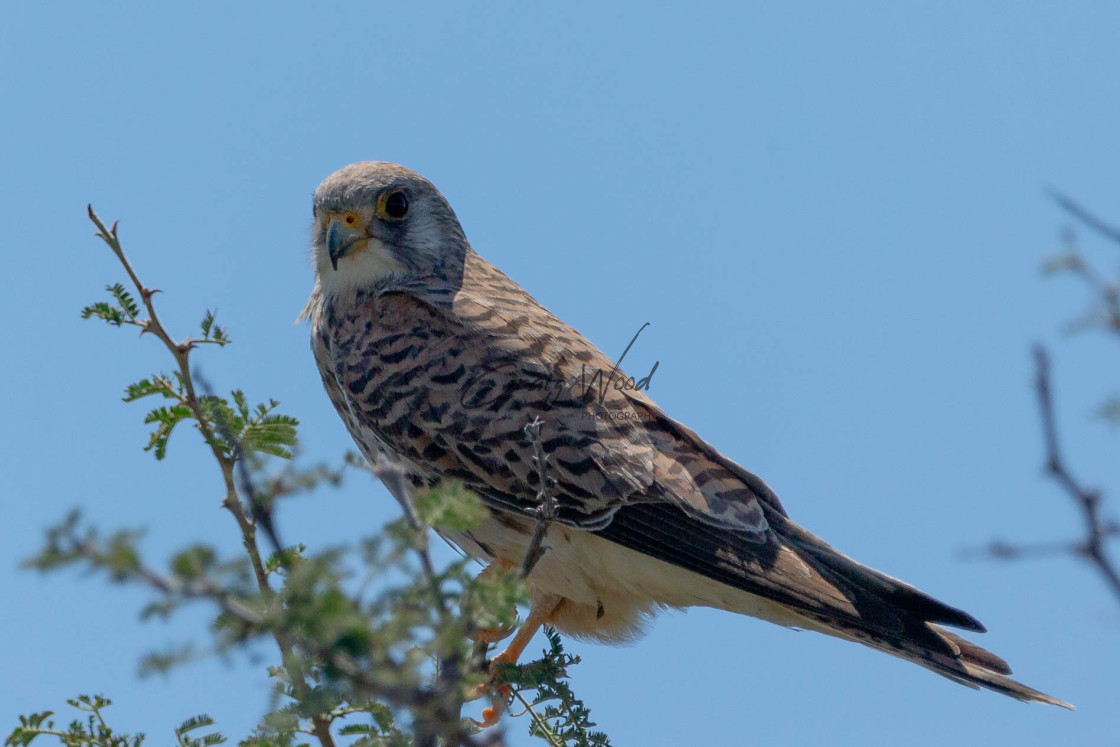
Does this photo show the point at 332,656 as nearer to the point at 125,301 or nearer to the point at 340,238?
the point at 125,301

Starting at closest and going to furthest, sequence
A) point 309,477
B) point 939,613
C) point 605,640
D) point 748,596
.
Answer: point 309,477, point 939,613, point 748,596, point 605,640

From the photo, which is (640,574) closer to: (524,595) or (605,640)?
(605,640)

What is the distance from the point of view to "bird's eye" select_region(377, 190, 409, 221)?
532cm

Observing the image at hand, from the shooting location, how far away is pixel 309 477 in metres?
1.78

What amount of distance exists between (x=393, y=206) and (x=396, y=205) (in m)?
0.02

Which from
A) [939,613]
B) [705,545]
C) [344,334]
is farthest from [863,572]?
[344,334]

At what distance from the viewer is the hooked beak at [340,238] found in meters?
5.09

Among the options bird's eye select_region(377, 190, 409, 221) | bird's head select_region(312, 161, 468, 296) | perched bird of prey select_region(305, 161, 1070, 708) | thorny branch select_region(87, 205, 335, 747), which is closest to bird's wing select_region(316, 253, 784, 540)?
perched bird of prey select_region(305, 161, 1070, 708)

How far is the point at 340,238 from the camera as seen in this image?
5.12 meters

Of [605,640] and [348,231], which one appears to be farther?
[348,231]

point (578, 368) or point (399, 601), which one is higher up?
point (578, 368)

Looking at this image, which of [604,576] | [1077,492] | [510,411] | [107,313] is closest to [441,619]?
[1077,492]

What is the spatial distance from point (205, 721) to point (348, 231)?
2.73 meters

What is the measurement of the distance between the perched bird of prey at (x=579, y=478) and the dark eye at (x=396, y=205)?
273 mm
